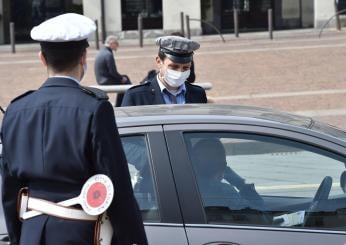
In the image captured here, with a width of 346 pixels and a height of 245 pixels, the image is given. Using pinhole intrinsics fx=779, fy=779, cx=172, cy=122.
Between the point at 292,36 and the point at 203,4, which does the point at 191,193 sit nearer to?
the point at 292,36

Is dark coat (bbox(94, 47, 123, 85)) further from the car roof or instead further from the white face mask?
the car roof

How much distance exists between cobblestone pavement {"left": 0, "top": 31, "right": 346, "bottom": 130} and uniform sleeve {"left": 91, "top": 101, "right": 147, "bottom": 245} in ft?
28.0

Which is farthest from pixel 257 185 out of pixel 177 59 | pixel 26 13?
pixel 26 13

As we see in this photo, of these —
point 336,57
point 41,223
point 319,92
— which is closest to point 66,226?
point 41,223

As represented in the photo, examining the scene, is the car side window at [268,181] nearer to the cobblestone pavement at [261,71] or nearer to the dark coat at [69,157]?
the dark coat at [69,157]

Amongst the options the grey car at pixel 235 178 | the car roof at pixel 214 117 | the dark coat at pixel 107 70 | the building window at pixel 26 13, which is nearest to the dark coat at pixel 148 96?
the car roof at pixel 214 117

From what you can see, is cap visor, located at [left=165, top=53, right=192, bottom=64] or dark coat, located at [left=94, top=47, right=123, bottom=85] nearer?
cap visor, located at [left=165, top=53, right=192, bottom=64]

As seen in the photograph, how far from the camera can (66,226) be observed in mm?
2846

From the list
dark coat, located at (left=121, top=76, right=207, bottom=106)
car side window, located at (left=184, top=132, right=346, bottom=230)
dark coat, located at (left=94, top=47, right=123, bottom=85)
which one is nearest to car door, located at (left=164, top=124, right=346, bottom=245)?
car side window, located at (left=184, top=132, right=346, bottom=230)

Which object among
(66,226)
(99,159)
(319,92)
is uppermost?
(99,159)

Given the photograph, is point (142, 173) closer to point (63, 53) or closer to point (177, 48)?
point (63, 53)

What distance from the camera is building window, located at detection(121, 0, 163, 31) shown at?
32219 millimetres

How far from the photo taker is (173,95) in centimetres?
593

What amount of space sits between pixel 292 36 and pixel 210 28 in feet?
15.9
